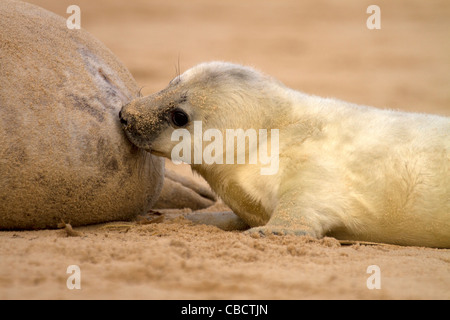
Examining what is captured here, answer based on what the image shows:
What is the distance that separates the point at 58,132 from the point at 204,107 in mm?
1005

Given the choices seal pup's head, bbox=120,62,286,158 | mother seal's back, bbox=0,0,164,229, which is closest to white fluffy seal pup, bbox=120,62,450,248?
seal pup's head, bbox=120,62,286,158

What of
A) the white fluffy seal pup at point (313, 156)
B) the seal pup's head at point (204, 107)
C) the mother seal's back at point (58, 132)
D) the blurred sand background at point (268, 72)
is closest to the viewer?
the blurred sand background at point (268, 72)

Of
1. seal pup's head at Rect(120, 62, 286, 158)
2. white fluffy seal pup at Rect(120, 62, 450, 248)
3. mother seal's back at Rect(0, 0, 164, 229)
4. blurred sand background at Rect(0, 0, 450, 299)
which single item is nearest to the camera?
blurred sand background at Rect(0, 0, 450, 299)

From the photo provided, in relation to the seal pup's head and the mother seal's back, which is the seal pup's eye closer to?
the seal pup's head

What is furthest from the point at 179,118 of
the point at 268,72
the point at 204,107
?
the point at 268,72

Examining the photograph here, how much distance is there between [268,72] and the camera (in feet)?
35.7

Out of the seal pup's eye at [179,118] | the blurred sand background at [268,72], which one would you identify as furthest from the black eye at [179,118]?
the blurred sand background at [268,72]

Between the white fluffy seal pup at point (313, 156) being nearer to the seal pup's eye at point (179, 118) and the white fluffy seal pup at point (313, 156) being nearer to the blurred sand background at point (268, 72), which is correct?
the seal pup's eye at point (179, 118)

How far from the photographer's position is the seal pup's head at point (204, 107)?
3.94 m

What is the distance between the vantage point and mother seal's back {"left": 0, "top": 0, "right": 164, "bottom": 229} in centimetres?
332

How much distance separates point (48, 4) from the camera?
42.7 feet

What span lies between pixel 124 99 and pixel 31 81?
725mm

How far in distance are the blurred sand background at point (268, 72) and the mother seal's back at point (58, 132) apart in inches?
7.1

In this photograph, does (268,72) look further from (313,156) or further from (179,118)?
(313,156)
